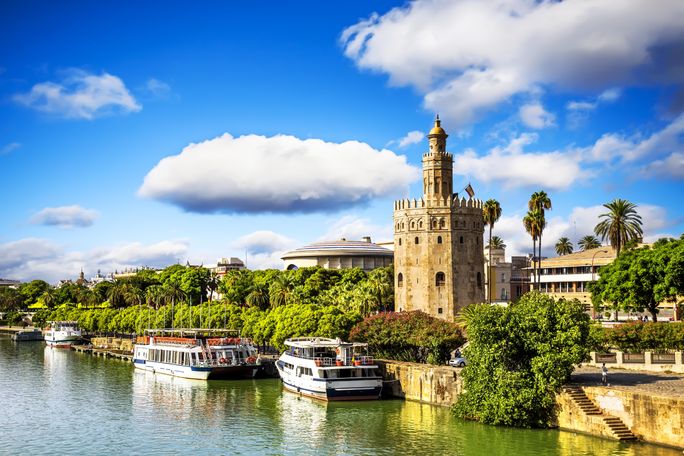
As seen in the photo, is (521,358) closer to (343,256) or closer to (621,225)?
(621,225)

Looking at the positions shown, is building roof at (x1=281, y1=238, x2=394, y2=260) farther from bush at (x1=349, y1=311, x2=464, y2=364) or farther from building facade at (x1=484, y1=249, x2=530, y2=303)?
bush at (x1=349, y1=311, x2=464, y2=364)

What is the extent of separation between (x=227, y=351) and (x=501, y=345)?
3192cm

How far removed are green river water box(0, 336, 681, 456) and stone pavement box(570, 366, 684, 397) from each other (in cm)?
376

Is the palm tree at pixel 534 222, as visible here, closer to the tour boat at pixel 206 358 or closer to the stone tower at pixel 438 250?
the stone tower at pixel 438 250

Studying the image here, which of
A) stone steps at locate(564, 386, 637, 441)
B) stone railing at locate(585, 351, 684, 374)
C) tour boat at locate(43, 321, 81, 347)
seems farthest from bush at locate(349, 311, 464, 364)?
tour boat at locate(43, 321, 81, 347)

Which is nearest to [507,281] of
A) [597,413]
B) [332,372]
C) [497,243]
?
[497,243]

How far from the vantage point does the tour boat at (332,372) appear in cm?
5127

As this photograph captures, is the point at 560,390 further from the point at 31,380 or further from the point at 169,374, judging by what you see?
the point at 31,380

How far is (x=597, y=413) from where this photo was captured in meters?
38.3

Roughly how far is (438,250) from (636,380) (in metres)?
36.8

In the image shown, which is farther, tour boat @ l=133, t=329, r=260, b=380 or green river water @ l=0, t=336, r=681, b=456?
tour boat @ l=133, t=329, r=260, b=380

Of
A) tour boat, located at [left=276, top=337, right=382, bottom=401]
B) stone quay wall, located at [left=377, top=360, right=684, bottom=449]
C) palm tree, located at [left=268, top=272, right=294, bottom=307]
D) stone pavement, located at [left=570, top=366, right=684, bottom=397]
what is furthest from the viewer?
palm tree, located at [left=268, top=272, right=294, bottom=307]

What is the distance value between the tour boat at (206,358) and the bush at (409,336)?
11061 millimetres

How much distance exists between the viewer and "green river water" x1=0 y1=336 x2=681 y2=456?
37.8 m
